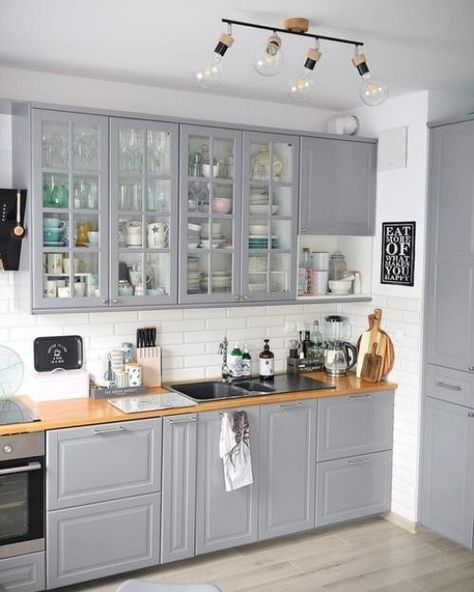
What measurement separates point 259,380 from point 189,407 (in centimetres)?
78

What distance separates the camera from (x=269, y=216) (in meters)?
4.05

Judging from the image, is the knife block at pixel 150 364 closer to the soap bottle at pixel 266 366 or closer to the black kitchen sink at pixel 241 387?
the black kitchen sink at pixel 241 387

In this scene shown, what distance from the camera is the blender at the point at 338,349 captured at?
4.43m

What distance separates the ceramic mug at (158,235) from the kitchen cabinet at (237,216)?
0.28 ft

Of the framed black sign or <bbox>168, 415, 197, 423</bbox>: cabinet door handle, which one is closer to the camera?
<bbox>168, 415, 197, 423</bbox>: cabinet door handle

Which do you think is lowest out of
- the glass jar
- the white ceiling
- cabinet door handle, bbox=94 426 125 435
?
cabinet door handle, bbox=94 426 125 435

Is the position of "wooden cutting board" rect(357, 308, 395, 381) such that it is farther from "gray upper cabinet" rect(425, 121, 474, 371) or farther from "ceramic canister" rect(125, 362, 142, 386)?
"ceramic canister" rect(125, 362, 142, 386)

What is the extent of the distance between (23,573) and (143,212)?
1835 millimetres

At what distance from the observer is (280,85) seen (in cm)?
389

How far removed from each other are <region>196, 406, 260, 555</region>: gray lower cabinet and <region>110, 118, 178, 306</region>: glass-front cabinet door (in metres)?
0.74

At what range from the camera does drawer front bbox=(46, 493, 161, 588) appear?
3.31 metres

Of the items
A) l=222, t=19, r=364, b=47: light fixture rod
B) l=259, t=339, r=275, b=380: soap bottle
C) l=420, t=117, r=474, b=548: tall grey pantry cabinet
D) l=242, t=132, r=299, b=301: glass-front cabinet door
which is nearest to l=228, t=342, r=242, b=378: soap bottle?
l=259, t=339, r=275, b=380: soap bottle

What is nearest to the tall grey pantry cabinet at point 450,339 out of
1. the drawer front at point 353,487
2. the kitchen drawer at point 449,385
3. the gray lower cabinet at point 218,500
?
the kitchen drawer at point 449,385

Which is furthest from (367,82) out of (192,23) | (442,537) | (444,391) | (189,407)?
(442,537)
